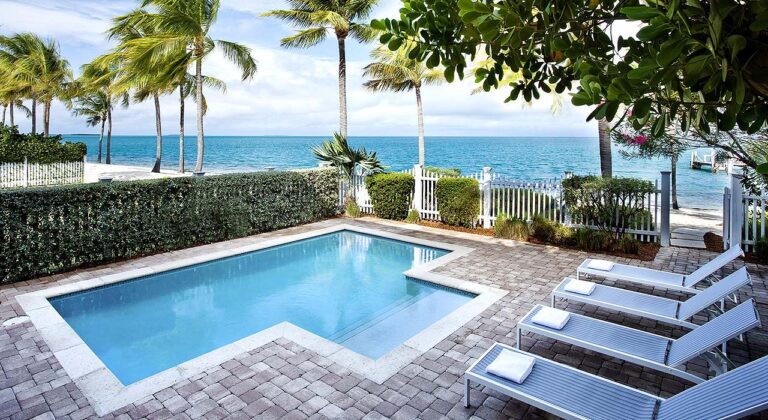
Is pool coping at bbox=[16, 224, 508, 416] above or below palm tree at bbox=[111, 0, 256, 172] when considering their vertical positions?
below

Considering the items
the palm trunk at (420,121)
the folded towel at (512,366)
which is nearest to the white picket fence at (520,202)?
the folded towel at (512,366)

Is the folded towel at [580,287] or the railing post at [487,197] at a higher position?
the railing post at [487,197]

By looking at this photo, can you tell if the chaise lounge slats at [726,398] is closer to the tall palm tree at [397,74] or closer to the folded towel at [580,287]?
the folded towel at [580,287]

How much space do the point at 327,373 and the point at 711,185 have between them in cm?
3758

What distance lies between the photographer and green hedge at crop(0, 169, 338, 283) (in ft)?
23.4

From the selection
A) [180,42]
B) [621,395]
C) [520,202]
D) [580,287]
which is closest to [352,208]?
[520,202]

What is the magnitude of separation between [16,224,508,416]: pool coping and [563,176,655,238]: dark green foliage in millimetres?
4260

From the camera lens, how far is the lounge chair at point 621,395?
103 inches

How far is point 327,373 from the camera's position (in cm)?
423

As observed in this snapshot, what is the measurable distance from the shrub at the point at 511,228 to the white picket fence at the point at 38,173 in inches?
736

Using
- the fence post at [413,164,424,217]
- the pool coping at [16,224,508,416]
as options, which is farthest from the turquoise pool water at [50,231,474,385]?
the fence post at [413,164,424,217]

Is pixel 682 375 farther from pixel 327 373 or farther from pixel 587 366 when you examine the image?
pixel 327 373

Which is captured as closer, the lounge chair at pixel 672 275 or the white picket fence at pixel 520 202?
the lounge chair at pixel 672 275

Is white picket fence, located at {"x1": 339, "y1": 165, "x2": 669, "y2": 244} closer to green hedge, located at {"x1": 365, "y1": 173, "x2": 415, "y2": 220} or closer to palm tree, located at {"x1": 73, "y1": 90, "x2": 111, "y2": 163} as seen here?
green hedge, located at {"x1": 365, "y1": 173, "x2": 415, "y2": 220}
